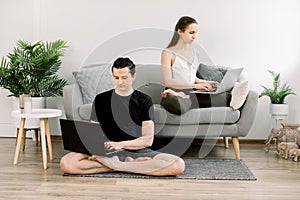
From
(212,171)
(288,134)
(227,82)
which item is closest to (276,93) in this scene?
(288,134)

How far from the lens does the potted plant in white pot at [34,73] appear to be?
416 cm

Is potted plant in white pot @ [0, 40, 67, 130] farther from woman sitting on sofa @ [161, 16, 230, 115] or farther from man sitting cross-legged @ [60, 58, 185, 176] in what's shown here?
woman sitting on sofa @ [161, 16, 230, 115]

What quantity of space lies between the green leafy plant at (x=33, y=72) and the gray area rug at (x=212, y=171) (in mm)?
1301

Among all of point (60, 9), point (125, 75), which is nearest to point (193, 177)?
point (125, 75)

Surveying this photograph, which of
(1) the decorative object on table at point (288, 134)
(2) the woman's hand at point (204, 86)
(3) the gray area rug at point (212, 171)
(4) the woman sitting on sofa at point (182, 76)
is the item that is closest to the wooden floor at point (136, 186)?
(3) the gray area rug at point (212, 171)

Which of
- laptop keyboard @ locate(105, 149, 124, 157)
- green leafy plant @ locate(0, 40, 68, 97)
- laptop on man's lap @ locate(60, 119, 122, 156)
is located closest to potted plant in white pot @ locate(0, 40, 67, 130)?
green leafy plant @ locate(0, 40, 68, 97)

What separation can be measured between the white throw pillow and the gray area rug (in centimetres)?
49

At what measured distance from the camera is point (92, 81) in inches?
169

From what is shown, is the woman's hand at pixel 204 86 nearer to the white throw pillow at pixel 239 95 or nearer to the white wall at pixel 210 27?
the white throw pillow at pixel 239 95

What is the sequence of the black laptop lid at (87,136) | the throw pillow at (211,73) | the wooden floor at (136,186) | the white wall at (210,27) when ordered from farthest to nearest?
the white wall at (210,27) < the throw pillow at (211,73) < the black laptop lid at (87,136) < the wooden floor at (136,186)

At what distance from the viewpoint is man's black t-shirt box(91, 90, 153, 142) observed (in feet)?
11.4

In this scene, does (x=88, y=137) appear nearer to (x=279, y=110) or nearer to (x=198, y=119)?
(x=198, y=119)

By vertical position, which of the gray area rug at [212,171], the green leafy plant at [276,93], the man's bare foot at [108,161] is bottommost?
the gray area rug at [212,171]

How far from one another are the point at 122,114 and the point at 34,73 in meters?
1.22
